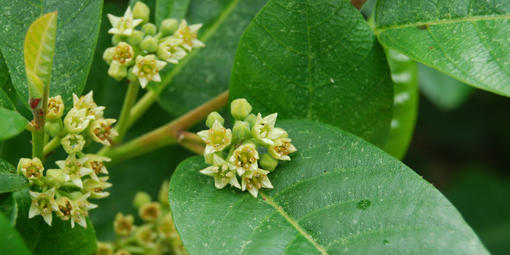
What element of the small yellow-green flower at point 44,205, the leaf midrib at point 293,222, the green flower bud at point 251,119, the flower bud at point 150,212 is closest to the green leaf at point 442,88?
the flower bud at point 150,212

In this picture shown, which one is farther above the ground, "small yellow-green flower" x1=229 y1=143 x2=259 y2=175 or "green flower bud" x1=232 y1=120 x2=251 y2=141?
"green flower bud" x1=232 y1=120 x2=251 y2=141

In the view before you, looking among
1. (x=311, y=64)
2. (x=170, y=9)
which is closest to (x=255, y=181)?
(x=311, y=64)

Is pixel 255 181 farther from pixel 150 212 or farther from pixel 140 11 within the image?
pixel 150 212

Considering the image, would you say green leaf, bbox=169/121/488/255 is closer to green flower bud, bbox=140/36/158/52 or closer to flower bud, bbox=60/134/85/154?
flower bud, bbox=60/134/85/154

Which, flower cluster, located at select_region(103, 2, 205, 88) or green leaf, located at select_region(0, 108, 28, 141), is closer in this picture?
green leaf, located at select_region(0, 108, 28, 141)

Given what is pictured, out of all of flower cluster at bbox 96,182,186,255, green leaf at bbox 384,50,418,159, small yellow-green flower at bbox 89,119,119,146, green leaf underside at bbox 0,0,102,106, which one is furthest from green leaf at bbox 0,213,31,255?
green leaf at bbox 384,50,418,159

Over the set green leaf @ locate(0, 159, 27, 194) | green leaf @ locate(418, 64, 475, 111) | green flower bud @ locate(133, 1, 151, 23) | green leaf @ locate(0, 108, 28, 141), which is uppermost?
Result: green flower bud @ locate(133, 1, 151, 23)

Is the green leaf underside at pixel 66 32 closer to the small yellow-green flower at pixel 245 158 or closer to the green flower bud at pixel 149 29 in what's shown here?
the green flower bud at pixel 149 29
